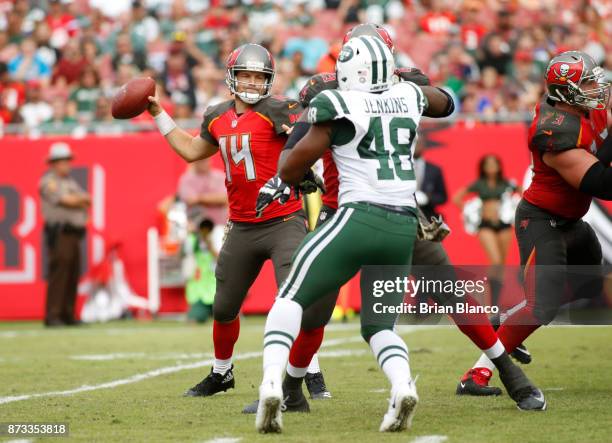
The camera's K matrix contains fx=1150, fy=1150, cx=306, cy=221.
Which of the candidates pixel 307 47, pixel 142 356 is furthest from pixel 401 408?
pixel 307 47

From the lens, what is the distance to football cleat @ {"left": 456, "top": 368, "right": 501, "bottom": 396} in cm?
616

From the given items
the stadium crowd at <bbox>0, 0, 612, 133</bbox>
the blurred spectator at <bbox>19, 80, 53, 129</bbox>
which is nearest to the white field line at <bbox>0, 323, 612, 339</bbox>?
the stadium crowd at <bbox>0, 0, 612, 133</bbox>

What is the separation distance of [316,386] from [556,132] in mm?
1871

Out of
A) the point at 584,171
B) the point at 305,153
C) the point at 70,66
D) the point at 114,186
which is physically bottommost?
the point at 114,186

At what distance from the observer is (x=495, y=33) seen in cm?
1500

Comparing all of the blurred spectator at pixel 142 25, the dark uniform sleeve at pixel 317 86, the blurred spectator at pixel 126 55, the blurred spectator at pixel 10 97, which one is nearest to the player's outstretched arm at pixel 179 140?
the dark uniform sleeve at pixel 317 86

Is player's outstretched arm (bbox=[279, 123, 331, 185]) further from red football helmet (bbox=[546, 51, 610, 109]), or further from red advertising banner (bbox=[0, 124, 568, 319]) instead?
red advertising banner (bbox=[0, 124, 568, 319])

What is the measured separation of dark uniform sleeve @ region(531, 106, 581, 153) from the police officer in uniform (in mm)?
6823

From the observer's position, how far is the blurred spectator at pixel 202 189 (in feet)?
39.3

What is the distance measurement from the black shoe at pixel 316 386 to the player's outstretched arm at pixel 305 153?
163 cm

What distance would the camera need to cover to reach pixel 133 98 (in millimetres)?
6234

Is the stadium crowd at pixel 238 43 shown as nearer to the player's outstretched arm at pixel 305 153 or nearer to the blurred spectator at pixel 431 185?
the blurred spectator at pixel 431 185

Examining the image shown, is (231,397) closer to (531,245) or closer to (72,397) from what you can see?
(72,397)

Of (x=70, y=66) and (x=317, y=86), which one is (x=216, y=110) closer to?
(x=317, y=86)
